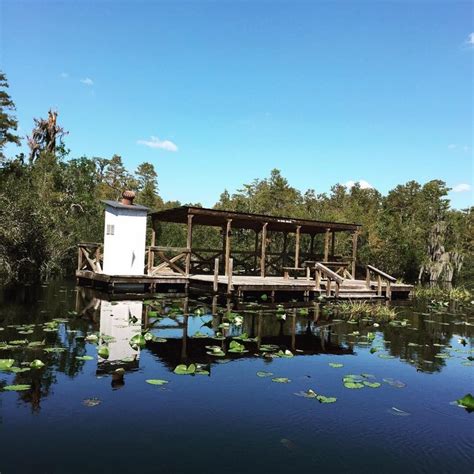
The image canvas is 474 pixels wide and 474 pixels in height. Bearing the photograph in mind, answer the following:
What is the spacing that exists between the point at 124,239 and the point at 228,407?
12.8 metres

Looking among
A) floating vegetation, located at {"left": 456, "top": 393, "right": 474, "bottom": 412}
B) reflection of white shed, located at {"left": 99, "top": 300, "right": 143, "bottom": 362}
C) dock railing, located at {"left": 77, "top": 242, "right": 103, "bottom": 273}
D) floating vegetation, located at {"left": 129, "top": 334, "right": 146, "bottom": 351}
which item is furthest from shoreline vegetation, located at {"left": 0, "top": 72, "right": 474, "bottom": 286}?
floating vegetation, located at {"left": 456, "top": 393, "right": 474, "bottom": 412}

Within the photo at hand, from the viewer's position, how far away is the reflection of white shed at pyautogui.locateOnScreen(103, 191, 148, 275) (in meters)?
17.4

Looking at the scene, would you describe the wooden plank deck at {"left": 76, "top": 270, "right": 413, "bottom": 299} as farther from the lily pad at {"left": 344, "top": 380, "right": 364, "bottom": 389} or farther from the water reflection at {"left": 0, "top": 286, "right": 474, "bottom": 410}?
the lily pad at {"left": 344, "top": 380, "right": 364, "bottom": 389}

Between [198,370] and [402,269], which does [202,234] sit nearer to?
[402,269]

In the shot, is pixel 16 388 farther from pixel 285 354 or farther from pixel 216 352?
pixel 285 354

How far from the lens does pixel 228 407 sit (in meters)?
5.46

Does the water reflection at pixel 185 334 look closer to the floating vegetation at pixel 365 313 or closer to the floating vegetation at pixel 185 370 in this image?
the floating vegetation at pixel 185 370

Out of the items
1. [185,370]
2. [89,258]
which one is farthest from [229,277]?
[185,370]

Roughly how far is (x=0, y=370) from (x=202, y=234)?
952 inches

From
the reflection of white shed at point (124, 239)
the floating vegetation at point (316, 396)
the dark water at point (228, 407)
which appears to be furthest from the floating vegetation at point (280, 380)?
the reflection of white shed at point (124, 239)

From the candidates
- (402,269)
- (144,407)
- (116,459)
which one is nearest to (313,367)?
(144,407)

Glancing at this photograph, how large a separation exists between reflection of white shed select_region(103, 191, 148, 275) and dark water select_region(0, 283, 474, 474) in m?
7.20

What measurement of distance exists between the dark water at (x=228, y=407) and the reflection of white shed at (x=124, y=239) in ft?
23.6

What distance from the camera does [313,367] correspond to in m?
7.52
